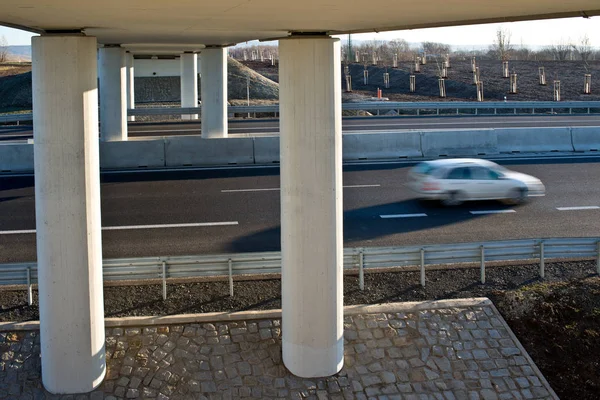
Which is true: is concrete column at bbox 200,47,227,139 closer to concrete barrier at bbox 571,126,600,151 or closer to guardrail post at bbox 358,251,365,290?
concrete barrier at bbox 571,126,600,151

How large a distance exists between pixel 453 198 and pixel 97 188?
1073cm

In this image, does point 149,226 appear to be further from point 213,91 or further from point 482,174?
point 213,91

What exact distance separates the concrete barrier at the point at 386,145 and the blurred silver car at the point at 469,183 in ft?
20.4

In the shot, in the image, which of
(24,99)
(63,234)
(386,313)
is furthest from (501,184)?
(24,99)

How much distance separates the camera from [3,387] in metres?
9.70

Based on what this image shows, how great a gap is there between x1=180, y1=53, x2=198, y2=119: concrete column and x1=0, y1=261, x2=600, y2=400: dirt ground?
2820 cm

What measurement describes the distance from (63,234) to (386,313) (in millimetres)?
4738

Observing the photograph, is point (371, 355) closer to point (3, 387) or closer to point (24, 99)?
point (3, 387)

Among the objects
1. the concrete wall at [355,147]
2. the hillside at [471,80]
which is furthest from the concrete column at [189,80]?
the concrete wall at [355,147]

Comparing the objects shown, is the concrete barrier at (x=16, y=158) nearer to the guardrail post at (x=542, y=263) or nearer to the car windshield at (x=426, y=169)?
the car windshield at (x=426, y=169)

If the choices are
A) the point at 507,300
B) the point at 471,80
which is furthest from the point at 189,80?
the point at 507,300

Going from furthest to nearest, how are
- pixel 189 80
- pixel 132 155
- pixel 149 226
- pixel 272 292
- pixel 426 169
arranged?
pixel 189 80 < pixel 132 155 < pixel 426 169 < pixel 149 226 < pixel 272 292

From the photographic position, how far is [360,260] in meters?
12.1

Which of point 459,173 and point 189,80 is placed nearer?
point 459,173
